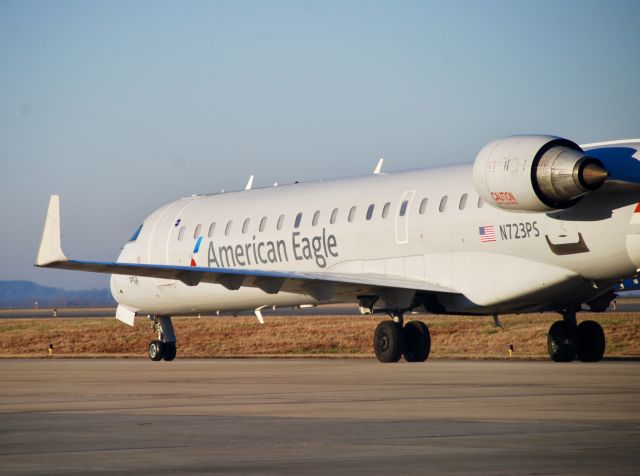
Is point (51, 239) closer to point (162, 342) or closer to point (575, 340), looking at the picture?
point (162, 342)

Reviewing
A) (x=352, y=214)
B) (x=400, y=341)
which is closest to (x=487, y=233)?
Result: (x=400, y=341)

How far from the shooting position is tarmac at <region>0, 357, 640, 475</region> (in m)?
10.1

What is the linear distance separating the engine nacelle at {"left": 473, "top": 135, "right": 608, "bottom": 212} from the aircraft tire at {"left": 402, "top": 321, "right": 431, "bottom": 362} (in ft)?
14.5

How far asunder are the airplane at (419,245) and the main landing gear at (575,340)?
0.03 m

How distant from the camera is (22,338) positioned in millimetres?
45969

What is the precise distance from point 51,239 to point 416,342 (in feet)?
27.3

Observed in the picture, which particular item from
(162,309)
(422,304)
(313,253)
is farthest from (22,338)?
(422,304)

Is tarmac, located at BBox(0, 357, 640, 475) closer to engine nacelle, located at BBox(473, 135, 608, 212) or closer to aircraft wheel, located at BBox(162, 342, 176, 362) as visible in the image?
engine nacelle, located at BBox(473, 135, 608, 212)

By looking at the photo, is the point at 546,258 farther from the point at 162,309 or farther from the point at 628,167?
the point at 162,309

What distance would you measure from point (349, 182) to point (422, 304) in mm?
4440

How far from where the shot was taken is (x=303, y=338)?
41125mm

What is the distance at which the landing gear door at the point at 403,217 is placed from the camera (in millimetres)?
27422

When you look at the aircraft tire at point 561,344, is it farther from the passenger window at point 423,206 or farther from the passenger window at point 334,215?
the passenger window at point 334,215

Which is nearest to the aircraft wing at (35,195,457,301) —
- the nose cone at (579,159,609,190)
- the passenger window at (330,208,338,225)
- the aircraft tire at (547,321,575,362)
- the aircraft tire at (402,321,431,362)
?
the aircraft tire at (402,321,431,362)
